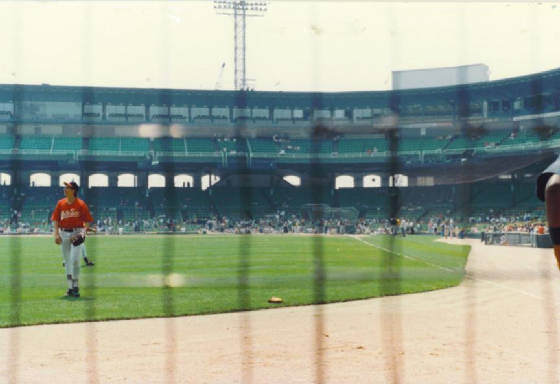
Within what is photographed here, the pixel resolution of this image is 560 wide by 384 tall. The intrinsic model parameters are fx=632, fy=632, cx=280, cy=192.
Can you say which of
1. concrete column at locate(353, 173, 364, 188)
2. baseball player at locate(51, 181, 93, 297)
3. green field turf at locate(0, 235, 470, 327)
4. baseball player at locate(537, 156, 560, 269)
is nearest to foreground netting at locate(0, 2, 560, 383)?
concrete column at locate(353, 173, 364, 188)

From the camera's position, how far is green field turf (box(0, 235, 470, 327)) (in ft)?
33.0

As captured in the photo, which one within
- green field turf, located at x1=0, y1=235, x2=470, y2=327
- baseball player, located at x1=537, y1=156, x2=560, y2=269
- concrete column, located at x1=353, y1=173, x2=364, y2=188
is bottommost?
green field turf, located at x1=0, y1=235, x2=470, y2=327

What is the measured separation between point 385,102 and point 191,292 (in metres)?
53.7

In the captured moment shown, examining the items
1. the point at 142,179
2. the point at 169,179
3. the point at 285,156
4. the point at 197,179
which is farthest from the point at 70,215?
the point at 197,179

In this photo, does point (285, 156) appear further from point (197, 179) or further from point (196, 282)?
point (196, 282)

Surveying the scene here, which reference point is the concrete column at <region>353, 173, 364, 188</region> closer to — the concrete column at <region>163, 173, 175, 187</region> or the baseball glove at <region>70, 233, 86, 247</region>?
the concrete column at <region>163, 173, 175, 187</region>

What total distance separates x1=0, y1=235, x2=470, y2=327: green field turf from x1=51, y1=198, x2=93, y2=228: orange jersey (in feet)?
4.32

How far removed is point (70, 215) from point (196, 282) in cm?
417

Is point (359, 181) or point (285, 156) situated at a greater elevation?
point (285, 156)

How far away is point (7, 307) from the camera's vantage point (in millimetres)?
10273

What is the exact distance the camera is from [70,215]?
34.9 ft

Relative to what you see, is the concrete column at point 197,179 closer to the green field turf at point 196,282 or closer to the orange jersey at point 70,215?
the green field turf at point 196,282

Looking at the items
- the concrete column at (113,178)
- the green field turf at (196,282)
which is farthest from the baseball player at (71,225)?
the concrete column at (113,178)

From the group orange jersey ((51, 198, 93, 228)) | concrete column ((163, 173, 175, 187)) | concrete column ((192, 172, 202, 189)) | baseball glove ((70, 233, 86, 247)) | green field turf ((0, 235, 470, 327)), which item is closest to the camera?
green field turf ((0, 235, 470, 327))
